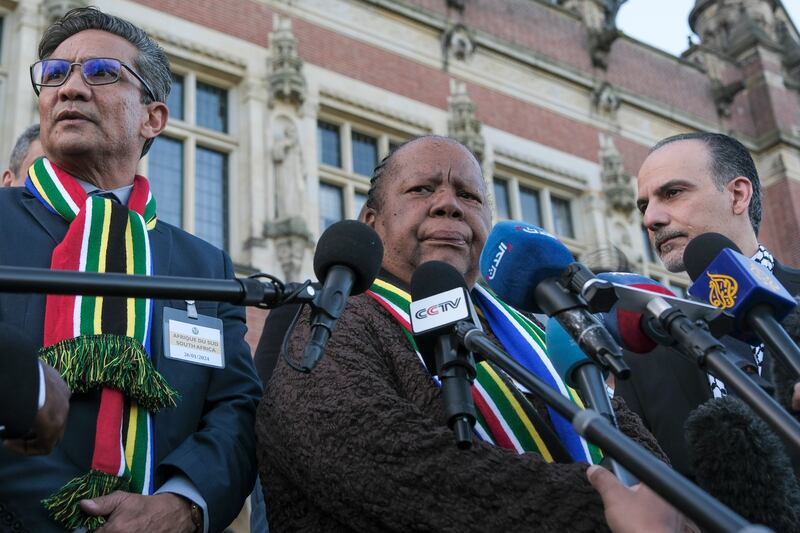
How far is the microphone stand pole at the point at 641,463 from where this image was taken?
4.09ft

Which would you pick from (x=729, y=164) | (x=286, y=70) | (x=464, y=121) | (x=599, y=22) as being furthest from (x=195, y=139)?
(x=599, y=22)

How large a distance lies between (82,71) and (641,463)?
6.74ft

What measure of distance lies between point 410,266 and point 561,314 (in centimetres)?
92

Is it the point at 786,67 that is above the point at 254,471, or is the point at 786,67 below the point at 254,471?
above

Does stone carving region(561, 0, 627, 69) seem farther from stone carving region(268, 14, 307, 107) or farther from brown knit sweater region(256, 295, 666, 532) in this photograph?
brown knit sweater region(256, 295, 666, 532)

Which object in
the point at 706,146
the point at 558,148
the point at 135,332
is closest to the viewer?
the point at 135,332

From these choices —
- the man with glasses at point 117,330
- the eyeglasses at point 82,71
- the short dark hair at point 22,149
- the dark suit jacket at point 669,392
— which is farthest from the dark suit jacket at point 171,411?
the short dark hair at point 22,149

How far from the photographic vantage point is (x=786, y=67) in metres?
15.3

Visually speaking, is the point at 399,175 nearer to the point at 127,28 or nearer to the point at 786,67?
the point at 127,28

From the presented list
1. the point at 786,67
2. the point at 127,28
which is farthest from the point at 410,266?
the point at 786,67

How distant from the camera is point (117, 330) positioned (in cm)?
228

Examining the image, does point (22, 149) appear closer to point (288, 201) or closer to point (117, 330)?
point (117, 330)

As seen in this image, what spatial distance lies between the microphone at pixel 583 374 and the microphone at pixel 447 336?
20 centimetres

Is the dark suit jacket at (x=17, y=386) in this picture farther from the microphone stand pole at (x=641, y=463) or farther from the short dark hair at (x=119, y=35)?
the short dark hair at (x=119, y=35)
